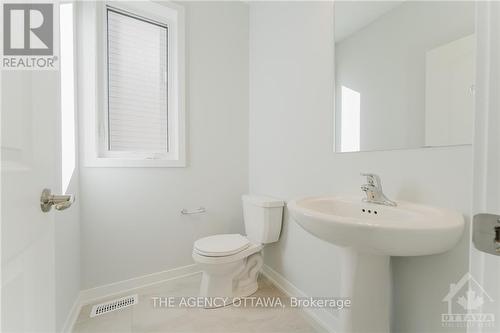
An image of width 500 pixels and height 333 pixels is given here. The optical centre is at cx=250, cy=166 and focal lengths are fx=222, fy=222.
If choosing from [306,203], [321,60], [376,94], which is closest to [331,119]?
[376,94]

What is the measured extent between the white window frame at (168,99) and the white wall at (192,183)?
0.21 ft

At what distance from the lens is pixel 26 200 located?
0.48m

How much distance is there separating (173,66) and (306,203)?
1647 mm

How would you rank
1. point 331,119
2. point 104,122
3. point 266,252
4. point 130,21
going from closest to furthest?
point 331,119 < point 104,122 < point 130,21 < point 266,252

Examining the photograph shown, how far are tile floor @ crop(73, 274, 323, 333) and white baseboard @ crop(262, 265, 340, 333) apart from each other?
38 millimetres

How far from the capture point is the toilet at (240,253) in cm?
146

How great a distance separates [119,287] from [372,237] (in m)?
1.81

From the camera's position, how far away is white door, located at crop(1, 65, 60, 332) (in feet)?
1.35

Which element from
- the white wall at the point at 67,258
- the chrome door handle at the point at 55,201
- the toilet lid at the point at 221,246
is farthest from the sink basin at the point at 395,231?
the white wall at the point at 67,258

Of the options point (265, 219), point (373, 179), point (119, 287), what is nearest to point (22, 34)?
point (373, 179)

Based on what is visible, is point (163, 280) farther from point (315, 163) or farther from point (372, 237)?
point (372, 237)

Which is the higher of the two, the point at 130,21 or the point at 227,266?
the point at 130,21

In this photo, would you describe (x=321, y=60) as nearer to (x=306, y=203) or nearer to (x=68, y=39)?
(x=306, y=203)

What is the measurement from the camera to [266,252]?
1.93m
